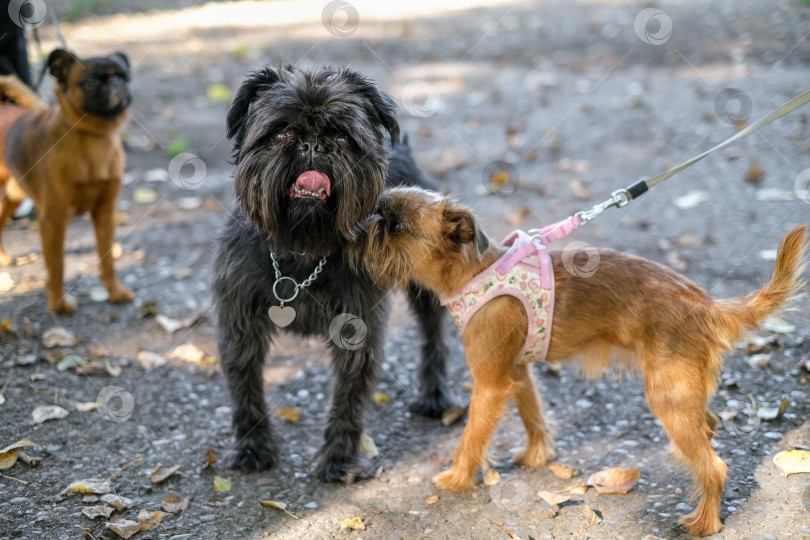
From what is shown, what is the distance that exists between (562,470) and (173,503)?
1.83m

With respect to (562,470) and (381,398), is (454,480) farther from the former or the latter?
(381,398)

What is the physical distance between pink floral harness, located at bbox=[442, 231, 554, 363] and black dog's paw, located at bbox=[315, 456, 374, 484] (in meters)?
0.91

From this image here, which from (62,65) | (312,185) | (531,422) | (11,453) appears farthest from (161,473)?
(62,65)

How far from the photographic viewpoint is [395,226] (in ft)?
10.4

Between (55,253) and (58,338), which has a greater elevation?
(55,253)

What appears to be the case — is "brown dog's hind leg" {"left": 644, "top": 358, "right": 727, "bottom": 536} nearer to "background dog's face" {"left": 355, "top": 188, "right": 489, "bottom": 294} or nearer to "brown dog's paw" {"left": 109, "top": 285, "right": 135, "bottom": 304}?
"background dog's face" {"left": 355, "top": 188, "right": 489, "bottom": 294}

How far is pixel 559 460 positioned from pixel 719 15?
10.1 m

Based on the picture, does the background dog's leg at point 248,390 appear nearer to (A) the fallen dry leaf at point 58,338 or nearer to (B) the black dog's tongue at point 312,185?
(B) the black dog's tongue at point 312,185

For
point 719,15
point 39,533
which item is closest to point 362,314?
point 39,533

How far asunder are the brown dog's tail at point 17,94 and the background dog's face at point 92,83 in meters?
1.10

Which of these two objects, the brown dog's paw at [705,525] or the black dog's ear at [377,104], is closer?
the brown dog's paw at [705,525]

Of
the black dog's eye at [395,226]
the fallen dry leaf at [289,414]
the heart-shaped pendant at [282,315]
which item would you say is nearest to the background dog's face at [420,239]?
the black dog's eye at [395,226]

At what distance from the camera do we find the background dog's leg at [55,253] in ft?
15.5

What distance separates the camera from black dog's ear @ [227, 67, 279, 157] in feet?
10.2
